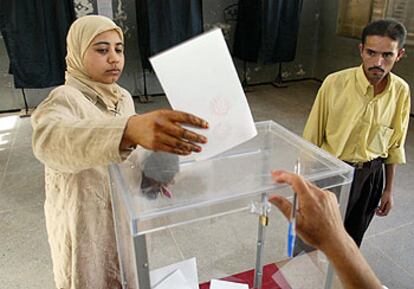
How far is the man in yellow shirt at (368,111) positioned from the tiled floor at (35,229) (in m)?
0.57

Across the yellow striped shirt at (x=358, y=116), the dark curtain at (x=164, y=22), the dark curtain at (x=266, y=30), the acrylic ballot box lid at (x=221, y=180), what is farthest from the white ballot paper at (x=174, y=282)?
the dark curtain at (x=266, y=30)

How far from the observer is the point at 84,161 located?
643mm

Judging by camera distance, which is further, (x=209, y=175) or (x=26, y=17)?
Result: (x=26, y=17)

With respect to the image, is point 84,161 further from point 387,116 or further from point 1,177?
point 1,177

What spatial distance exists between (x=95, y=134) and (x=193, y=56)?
0.75ft

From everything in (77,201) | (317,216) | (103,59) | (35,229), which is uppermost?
(103,59)

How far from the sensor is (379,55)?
1.28m

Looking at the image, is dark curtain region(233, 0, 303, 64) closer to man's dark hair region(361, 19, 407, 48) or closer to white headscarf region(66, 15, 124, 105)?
man's dark hair region(361, 19, 407, 48)

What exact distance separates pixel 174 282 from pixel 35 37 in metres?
3.30

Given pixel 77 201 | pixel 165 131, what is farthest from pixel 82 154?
pixel 77 201

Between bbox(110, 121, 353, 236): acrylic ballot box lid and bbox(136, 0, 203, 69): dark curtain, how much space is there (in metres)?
3.18

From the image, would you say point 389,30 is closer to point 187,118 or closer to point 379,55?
point 379,55

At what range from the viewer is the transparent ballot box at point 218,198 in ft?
1.99

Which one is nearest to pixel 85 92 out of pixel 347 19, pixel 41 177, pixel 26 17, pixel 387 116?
pixel 387 116
